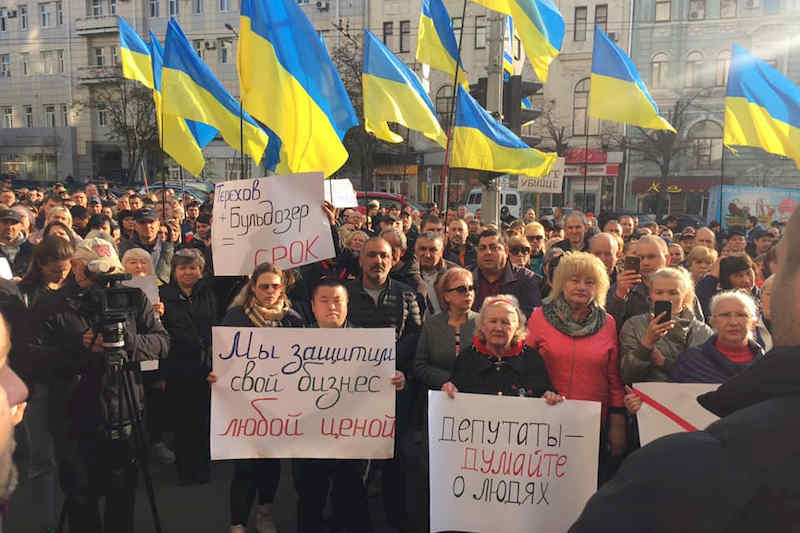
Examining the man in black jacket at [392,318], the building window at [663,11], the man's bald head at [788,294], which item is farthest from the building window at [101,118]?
the man's bald head at [788,294]

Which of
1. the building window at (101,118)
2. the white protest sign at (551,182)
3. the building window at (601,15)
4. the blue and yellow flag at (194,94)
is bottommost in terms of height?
the white protest sign at (551,182)

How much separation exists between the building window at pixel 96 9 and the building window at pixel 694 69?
121 feet

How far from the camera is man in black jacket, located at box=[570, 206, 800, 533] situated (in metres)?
0.89

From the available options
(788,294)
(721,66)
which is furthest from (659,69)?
(788,294)

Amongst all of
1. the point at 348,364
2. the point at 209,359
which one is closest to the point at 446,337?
the point at 348,364

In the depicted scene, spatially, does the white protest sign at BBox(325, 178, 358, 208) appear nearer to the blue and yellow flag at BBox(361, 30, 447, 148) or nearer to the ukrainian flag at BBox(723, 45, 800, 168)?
the blue and yellow flag at BBox(361, 30, 447, 148)

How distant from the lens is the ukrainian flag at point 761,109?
26.6 ft

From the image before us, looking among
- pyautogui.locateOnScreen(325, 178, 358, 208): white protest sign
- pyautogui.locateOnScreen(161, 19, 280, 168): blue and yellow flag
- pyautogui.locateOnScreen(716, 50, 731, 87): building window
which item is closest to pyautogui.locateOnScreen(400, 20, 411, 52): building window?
pyautogui.locateOnScreen(716, 50, 731, 87): building window

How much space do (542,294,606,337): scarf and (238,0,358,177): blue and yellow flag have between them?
258 cm

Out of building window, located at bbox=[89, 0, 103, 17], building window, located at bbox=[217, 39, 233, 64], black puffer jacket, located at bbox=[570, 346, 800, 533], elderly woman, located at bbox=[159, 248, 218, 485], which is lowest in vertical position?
elderly woman, located at bbox=[159, 248, 218, 485]

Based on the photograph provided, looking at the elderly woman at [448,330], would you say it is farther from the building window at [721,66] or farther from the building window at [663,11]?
the building window at [663,11]

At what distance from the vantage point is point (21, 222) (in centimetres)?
651

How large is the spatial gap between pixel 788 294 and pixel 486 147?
732cm

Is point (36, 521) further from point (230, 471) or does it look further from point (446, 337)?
point (446, 337)
